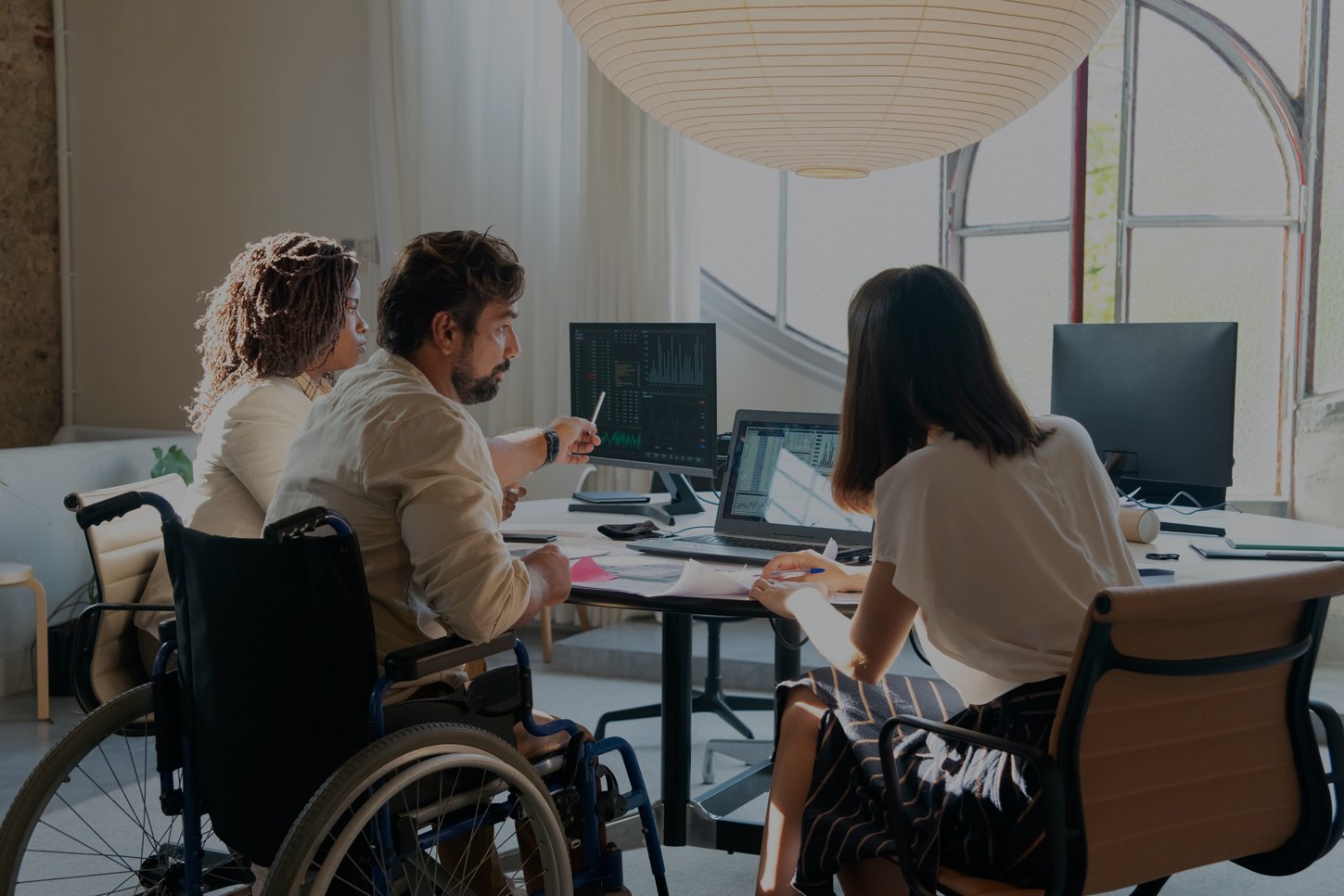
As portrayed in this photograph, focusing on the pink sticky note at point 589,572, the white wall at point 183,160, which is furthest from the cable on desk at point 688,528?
the white wall at point 183,160

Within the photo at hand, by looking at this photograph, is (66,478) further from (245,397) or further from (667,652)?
(667,652)

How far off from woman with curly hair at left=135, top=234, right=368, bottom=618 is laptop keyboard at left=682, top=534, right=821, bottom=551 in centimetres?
80

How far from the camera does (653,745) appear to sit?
11.8ft

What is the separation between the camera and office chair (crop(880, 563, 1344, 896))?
150 cm

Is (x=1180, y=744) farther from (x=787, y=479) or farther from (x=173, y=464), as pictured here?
(x=173, y=464)

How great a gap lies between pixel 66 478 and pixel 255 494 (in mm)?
2124

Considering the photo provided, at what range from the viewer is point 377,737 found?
1627 mm

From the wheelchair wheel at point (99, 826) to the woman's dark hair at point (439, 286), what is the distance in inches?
24.7

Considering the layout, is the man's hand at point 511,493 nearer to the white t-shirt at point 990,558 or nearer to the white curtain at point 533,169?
the white t-shirt at point 990,558

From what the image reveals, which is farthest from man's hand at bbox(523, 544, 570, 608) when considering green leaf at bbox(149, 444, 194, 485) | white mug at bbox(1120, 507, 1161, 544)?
green leaf at bbox(149, 444, 194, 485)

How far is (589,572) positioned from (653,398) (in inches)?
31.4

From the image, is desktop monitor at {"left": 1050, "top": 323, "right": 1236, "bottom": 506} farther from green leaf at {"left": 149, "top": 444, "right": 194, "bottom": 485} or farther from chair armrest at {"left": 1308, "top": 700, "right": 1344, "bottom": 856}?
green leaf at {"left": 149, "top": 444, "right": 194, "bottom": 485}

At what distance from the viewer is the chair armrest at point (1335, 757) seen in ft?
5.53

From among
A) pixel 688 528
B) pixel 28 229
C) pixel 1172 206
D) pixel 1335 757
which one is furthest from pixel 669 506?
pixel 28 229
